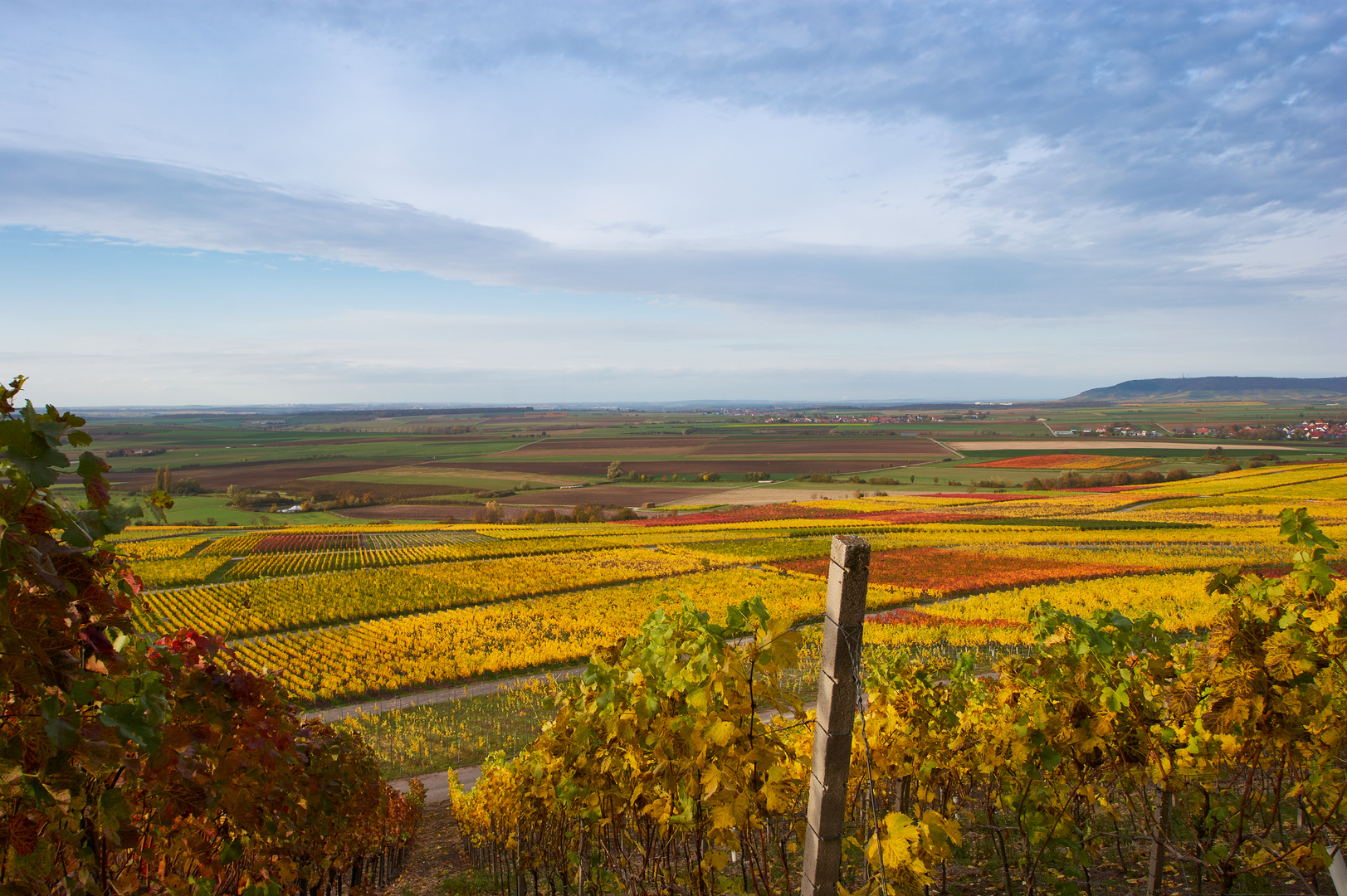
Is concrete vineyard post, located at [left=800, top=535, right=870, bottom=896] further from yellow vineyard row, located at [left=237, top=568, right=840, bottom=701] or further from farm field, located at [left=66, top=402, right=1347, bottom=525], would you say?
farm field, located at [left=66, top=402, right=1347, bottom=525]

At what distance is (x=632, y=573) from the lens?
36.4 m

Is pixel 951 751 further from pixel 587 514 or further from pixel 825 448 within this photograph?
pixel 825 448

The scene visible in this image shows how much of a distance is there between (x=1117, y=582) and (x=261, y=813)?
32.8 m

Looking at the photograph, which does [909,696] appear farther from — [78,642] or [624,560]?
[624,560]

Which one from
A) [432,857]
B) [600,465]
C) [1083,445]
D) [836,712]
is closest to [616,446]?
[600,465]

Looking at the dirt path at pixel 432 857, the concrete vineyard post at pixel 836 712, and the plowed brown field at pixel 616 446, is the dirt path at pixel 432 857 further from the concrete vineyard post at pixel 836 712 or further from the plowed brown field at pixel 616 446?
the plowed brown field at pixel 616 446

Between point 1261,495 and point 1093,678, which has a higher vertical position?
point 1093,678

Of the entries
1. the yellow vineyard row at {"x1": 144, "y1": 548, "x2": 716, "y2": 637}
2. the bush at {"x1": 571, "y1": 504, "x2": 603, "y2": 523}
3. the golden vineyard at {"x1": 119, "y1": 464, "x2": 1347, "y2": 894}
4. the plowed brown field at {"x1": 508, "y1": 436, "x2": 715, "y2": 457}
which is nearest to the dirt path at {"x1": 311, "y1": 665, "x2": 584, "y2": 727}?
the golden vineyard at {"x1": 119, "y1": 464, "x2": 1347, "y2": 894}

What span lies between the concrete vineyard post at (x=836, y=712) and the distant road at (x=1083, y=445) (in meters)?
124

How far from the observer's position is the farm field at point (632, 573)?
892 inches

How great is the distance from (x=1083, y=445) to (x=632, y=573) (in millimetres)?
117765

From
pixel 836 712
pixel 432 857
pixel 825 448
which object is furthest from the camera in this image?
pixel 825 448

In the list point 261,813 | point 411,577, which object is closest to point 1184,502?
point 411,577

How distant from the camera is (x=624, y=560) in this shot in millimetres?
40156
